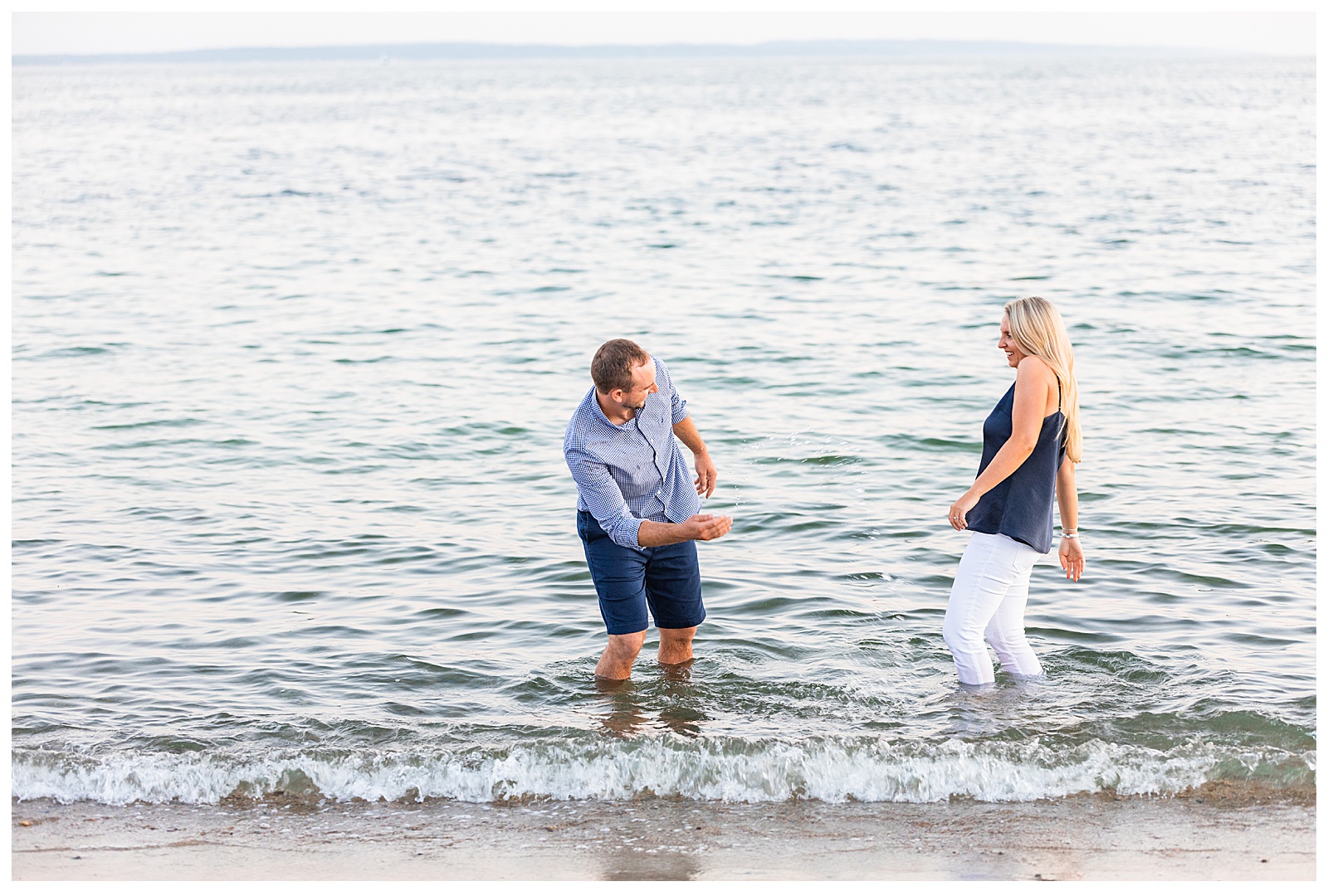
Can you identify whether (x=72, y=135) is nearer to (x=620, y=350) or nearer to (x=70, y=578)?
(x=70, y=578)

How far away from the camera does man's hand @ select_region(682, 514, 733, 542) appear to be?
5.28 metres

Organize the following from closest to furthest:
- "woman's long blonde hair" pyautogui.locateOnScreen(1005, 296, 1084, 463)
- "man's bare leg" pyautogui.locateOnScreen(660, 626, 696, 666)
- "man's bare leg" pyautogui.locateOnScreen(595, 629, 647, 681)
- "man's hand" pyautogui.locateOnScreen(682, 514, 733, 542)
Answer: "man's hand" pyautogui.locateOnScreen(682, 514, 733, 542) → "woman's long blonde hair" pyautogui.locateOnScreen(1005, 296, 1084, 463) → "man's bare leg" pyautogui.locateOnScreen(595, 629, 647, 681) → "man's bare leg" pyautogui.locateOnScreen(660, 626, 696, 666)

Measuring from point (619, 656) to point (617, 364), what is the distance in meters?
1.72

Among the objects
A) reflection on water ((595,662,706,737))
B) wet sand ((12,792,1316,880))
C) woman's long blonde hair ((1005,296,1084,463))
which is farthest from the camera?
reflection on water ((595,662,706,737))

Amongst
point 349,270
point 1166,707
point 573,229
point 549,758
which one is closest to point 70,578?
point 549,758

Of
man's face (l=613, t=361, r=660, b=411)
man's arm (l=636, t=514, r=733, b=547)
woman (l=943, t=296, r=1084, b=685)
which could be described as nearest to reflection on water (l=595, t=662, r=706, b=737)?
man's arm (l=636, t=514, r=733, b=547)

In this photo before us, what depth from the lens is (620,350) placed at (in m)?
5.54

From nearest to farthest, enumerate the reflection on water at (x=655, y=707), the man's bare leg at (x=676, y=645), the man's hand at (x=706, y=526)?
the man's hand at (x=706, y=526) < the reflection on water at (x=655, y=707) < the man's bare leg at (x=676, y=645)

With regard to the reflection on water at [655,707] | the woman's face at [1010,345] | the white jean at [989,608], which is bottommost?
the reflection on water at [655,707]

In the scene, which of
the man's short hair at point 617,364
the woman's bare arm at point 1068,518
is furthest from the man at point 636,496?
the woman's bare arm at point 1068,518

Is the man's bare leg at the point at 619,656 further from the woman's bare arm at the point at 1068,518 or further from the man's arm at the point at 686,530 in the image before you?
the woman's bare arm at the point at 1068,518

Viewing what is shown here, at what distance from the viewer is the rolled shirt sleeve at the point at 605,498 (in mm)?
5754

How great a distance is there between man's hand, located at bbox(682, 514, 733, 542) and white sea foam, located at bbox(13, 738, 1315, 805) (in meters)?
1.06

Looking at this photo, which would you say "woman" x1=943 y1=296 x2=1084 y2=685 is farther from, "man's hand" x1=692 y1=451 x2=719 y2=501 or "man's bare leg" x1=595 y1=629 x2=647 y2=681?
"man's bare leg" x1=595 y1=629 x2=647 y2=681
